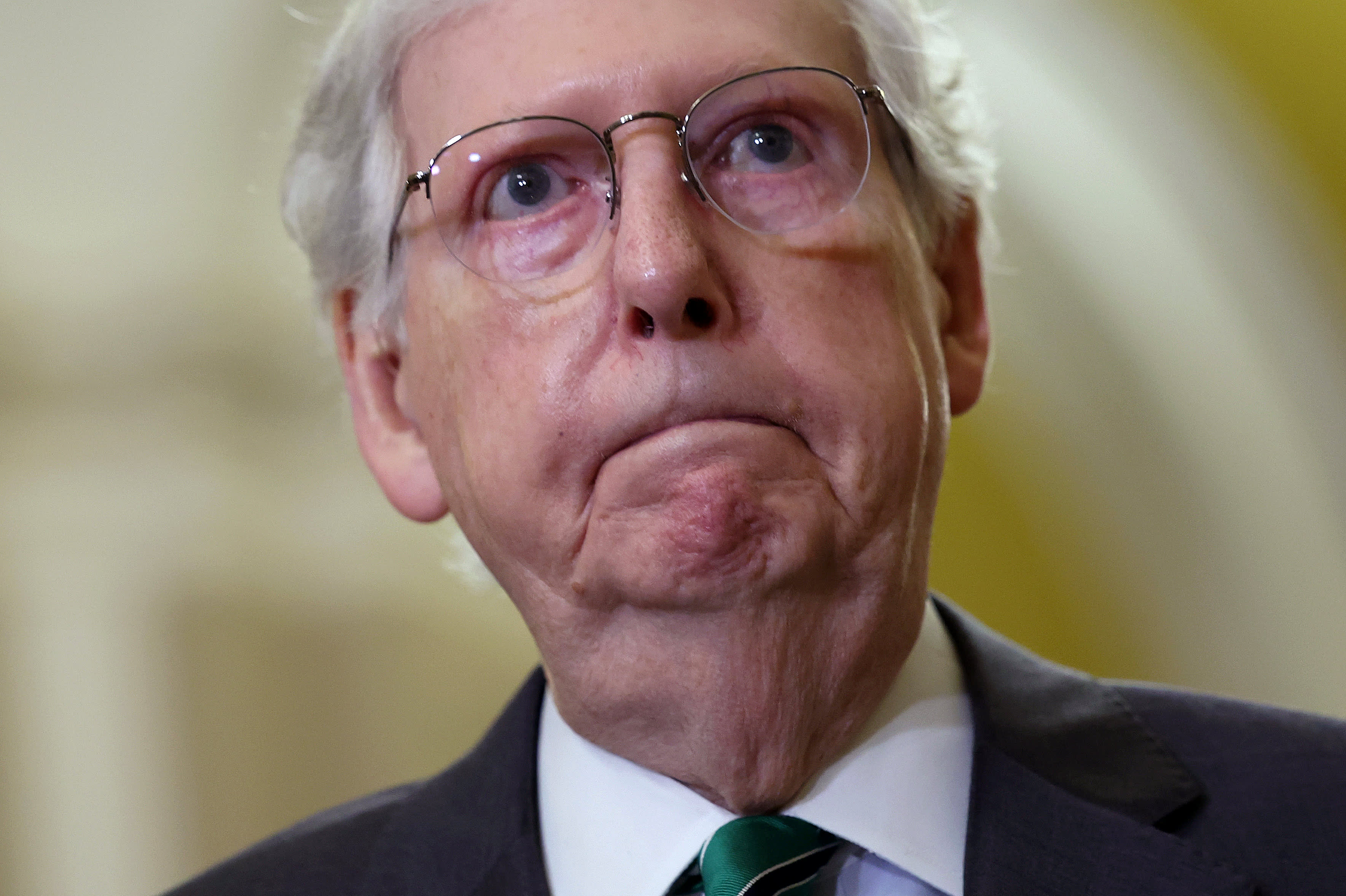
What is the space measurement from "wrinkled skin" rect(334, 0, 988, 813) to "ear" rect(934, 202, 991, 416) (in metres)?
0.16

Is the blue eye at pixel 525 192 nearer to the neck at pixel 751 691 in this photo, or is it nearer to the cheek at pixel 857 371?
the cheek at pixel 857 371

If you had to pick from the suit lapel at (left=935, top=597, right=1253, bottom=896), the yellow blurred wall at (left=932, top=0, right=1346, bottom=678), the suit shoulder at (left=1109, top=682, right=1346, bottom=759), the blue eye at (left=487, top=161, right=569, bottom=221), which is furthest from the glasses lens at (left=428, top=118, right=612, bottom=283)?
the yellow blurred wall at (left=932, top=0, right=1346, bottom=678)

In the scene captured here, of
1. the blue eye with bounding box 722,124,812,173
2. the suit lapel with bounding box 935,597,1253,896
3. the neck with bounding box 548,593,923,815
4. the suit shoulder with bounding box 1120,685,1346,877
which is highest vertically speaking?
the blue eye with bounding box 722,124,812,173

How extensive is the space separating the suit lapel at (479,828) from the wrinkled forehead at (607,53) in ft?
2.50

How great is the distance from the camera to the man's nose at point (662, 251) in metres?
1.23

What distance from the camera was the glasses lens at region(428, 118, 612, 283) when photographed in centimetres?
136

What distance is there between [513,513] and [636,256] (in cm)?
31

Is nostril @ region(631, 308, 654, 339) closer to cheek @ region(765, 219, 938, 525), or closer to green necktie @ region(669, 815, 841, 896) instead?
cheek @ region(765, 219, 938, 525)

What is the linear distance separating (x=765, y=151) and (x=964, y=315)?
400mm

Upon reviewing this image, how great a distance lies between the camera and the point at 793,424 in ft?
4.17

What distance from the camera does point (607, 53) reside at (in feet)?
4.38

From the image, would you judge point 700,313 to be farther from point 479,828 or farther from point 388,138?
point 479,828

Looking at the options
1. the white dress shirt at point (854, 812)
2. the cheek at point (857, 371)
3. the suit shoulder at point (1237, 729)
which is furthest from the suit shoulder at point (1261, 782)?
the cheek at point (857, 371)

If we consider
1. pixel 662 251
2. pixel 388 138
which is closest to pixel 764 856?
pixel 662 251
